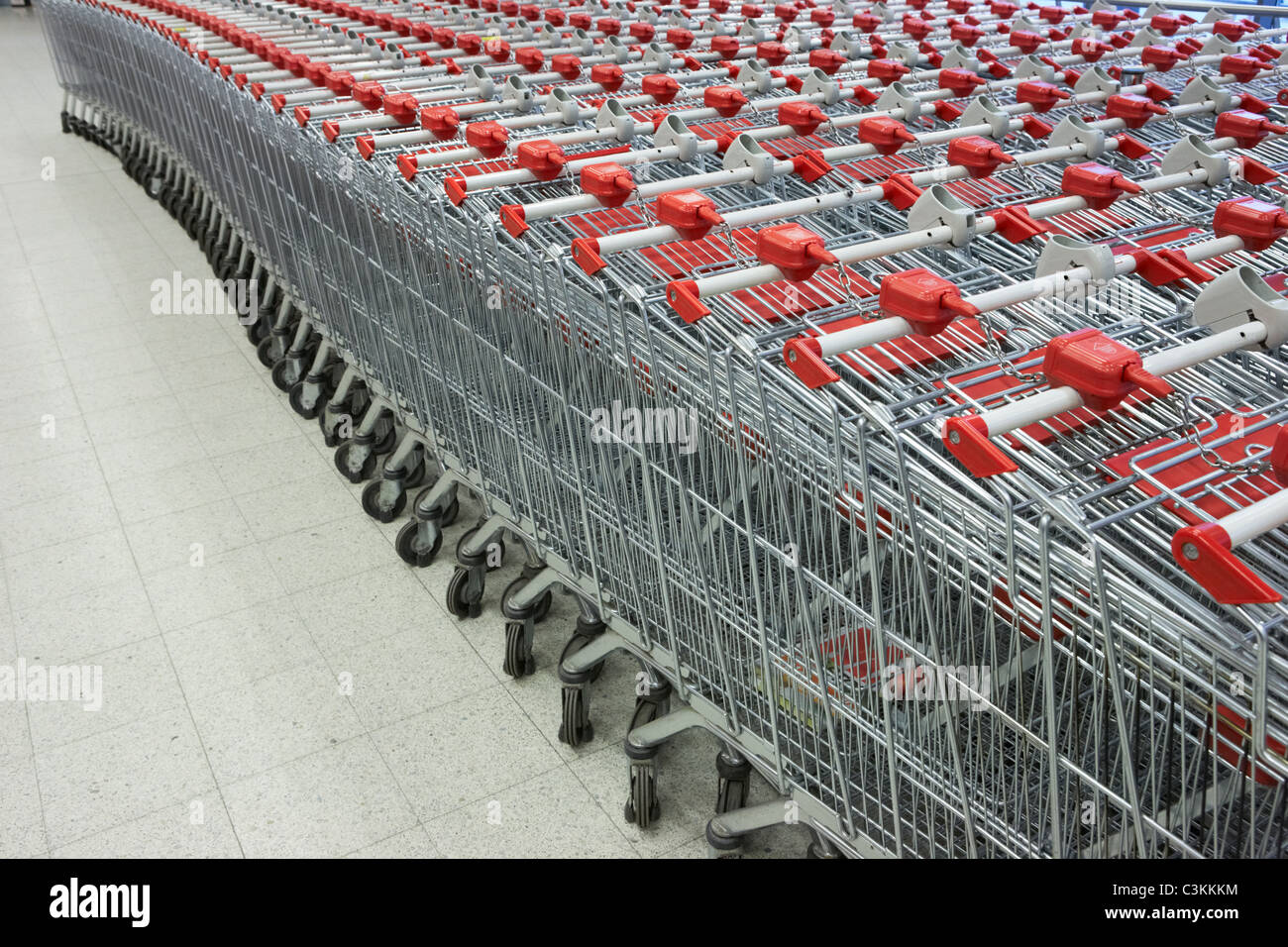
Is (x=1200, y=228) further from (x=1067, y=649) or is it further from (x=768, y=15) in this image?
(x=768, y=15)

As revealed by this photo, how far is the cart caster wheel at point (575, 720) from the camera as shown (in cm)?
271

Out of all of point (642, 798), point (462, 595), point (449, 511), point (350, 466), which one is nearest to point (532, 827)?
point (642, 798)

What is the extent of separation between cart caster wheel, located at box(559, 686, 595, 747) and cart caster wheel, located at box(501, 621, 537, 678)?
268mm

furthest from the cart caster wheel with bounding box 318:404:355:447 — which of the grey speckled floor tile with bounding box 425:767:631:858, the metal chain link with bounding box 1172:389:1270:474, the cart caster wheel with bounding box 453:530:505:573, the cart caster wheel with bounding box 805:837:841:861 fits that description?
the metal chain link with bounding box 1172:389:1270:474

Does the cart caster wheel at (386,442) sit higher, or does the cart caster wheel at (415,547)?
the cart caster wheel at (386,442)

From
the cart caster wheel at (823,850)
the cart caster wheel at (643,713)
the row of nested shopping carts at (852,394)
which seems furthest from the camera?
the cart caster wheel at (643,713)

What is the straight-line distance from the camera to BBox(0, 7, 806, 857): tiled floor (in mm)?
2527

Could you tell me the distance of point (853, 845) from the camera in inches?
78.2

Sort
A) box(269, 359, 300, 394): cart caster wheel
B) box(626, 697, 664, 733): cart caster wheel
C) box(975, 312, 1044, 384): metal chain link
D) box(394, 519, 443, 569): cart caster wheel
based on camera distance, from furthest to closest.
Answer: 1. box(269, 359, 300, 394): cart caster wheel
2. box(394, 519, 443, 569): cart caster wheel
3. box(626, 697, 664, 733): cart caster wheel
4. box(975, 312, 1044, 384): metal chain link

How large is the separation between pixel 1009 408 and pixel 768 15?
478 centimetres

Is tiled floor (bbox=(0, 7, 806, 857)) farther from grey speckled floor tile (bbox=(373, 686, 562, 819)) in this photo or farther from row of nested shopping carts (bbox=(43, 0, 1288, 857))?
row of nested shopping carts (bbox=(43, 0, 1288, 857))

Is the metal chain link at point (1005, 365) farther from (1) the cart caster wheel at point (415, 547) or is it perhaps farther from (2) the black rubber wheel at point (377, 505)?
(2) the black rubber wheel at point (377, 505)

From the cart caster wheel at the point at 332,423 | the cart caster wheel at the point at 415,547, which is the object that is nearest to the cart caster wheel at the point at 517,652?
the cart caster wheel at the point at 415,547

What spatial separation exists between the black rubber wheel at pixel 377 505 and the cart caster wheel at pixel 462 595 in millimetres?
566
